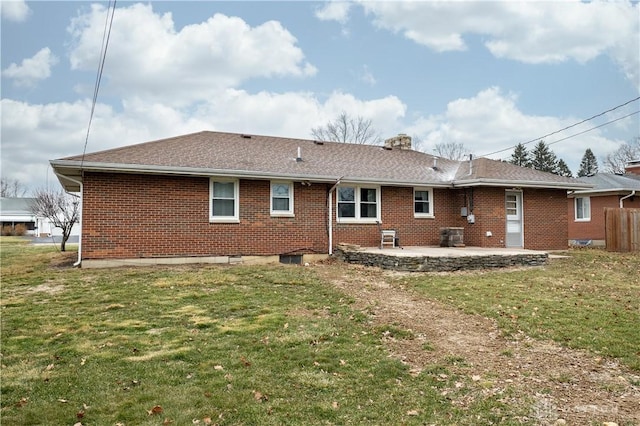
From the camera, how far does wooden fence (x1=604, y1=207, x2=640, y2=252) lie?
61.4 feet

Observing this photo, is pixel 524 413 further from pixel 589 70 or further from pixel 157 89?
pixel 589 70

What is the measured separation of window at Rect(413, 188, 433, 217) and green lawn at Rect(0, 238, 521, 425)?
8466mm

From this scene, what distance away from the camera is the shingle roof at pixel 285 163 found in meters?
12.5

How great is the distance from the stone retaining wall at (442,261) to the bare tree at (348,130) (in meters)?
30.0

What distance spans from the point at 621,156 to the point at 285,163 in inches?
2195

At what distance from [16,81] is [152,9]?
486cm

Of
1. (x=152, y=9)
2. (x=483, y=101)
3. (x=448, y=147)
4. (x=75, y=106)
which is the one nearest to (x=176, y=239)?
(x=152, y=9)

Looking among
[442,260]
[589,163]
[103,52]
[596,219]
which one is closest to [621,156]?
[589,163]

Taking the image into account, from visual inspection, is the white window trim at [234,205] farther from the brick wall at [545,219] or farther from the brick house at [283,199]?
the brick wall at [545,219]

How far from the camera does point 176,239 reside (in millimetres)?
12922

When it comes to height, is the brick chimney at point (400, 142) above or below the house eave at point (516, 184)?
above

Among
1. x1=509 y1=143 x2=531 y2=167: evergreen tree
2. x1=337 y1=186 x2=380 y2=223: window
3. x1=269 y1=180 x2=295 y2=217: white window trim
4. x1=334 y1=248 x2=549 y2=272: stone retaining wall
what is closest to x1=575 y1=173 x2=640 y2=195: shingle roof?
x1=334 y1=248 x2=549 y2=272: stone retaining wall

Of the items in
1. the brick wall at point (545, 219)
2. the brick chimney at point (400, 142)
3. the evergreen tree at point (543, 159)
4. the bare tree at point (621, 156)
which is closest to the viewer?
the brick wall at point (545, 219)

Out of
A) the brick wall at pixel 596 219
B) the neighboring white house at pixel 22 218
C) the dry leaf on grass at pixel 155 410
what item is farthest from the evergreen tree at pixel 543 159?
the dry leaf on grass at pixel 155 410
